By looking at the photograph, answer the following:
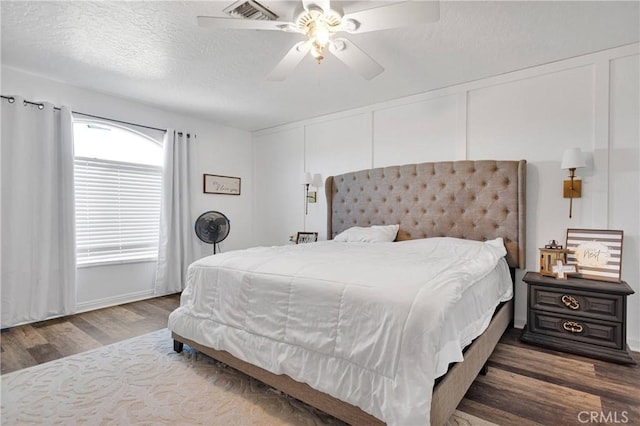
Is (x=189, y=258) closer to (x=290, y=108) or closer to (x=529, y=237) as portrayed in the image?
(x=290, y=108)

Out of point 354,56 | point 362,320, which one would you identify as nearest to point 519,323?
point 362,320

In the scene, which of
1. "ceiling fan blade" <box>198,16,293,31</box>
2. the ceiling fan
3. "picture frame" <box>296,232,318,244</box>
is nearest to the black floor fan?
"picture frame" <box>296,232,318,244</box>

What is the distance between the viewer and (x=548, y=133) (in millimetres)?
2928

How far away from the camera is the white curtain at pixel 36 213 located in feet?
9.82

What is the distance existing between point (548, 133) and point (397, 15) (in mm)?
2110

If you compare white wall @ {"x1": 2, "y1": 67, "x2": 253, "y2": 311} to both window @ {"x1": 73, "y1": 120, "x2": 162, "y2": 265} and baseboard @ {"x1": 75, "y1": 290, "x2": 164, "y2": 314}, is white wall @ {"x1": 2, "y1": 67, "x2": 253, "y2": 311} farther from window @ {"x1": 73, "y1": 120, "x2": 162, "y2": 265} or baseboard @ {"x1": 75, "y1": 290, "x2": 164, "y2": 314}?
window @ {"x1": 73, "y1": 120, "x2": 162, "y2": 265}

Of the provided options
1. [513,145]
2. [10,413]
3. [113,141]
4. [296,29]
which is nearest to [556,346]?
[513,145]

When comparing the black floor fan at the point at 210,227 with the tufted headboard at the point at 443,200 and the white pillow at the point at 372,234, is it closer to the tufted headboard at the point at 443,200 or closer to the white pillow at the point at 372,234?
the tufted headboard at the point at 443,200

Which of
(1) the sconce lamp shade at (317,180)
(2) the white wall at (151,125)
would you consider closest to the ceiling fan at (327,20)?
(1) the sconce lamp shade at (317,180)

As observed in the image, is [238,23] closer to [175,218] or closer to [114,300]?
[175,218]

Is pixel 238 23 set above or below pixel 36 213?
above

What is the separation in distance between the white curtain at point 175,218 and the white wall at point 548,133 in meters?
2.59

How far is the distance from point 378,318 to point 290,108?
3438 mm

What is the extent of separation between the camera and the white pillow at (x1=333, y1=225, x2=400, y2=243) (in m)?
3.48
